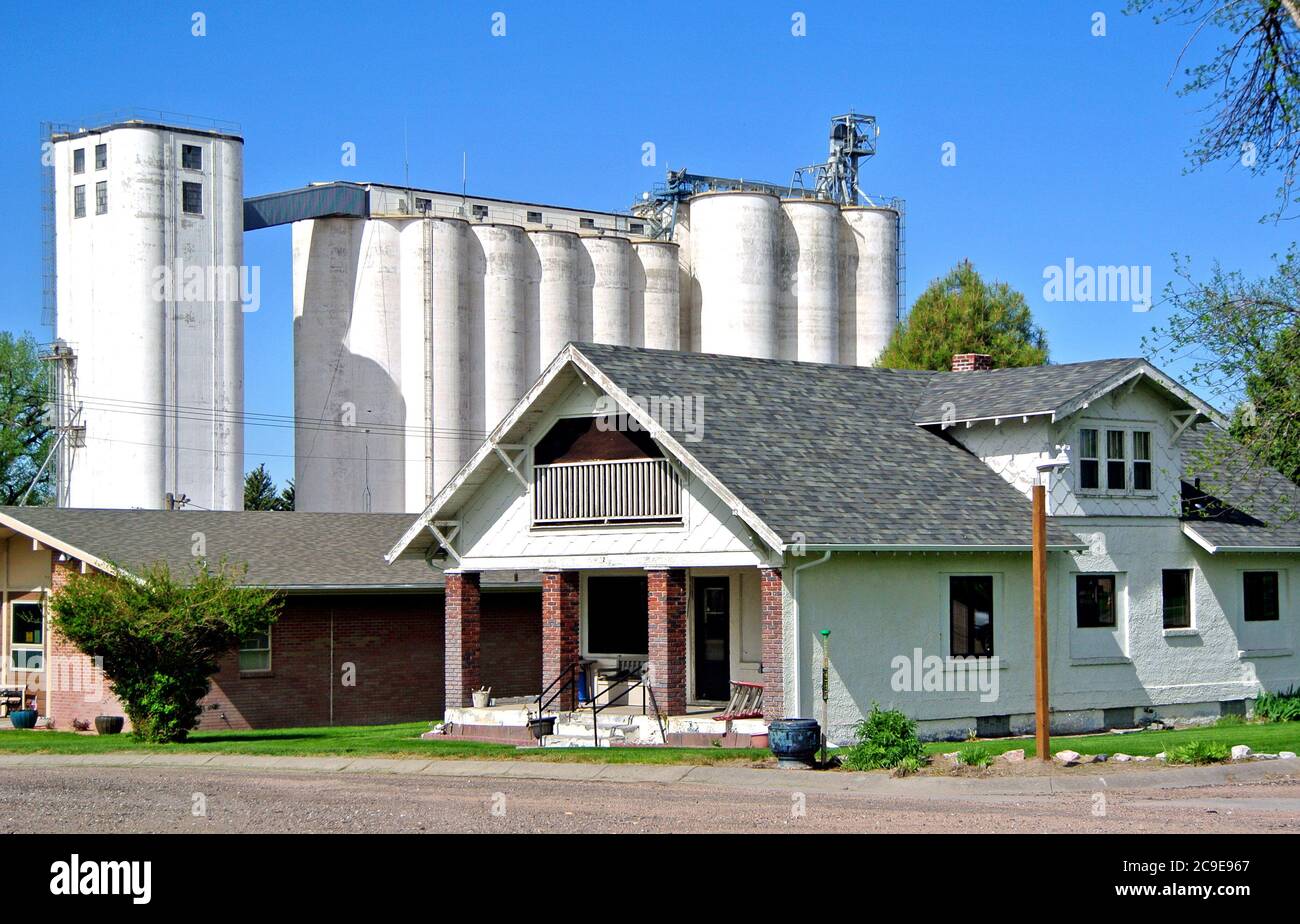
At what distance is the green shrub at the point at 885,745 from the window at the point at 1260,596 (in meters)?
13.4

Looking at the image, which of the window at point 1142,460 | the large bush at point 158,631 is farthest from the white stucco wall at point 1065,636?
the large bush at point 158,631

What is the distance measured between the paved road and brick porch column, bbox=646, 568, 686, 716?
5787mm

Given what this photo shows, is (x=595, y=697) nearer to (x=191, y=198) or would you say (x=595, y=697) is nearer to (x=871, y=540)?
(x=871, y=540)

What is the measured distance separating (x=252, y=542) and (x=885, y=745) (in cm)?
1913

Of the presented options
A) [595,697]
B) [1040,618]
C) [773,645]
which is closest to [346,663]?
[595,697]

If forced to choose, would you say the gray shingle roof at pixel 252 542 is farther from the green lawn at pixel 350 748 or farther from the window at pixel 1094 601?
the window at pixel 1094 601

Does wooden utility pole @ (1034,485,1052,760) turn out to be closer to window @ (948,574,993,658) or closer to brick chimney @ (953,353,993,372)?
window @ (948,574,993,658)

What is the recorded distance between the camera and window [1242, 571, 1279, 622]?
113 feet

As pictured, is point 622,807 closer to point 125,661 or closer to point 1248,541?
point 125,661

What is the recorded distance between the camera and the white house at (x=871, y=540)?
2844cm

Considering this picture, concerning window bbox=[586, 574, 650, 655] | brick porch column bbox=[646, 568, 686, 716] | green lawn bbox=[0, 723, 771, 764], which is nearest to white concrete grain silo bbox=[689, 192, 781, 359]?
window bbox=[586, 574, 650, 655]

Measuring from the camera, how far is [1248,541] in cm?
3384
